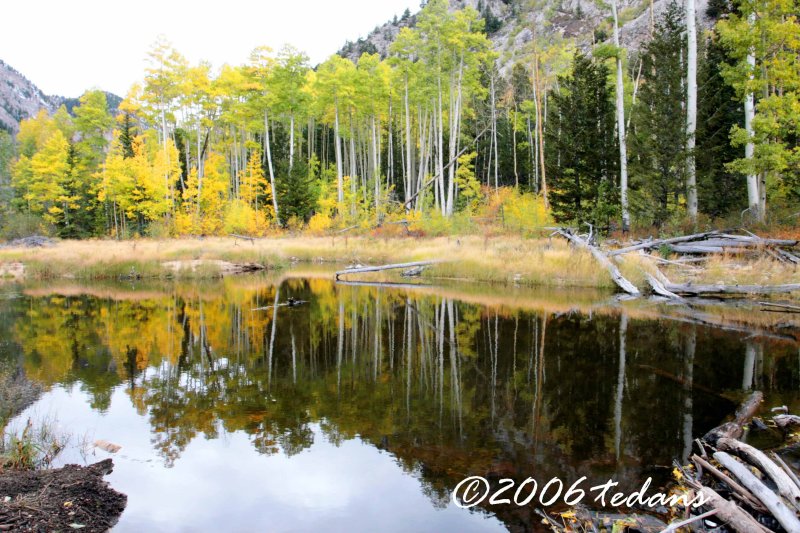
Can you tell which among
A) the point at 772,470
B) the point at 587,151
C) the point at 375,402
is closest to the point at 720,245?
the point at 587,151

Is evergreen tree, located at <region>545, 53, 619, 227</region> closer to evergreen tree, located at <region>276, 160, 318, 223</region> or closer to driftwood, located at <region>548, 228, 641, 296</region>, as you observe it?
driftwood, located at <region>548, 228, 641, 296</region>

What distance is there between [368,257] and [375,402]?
801 inches

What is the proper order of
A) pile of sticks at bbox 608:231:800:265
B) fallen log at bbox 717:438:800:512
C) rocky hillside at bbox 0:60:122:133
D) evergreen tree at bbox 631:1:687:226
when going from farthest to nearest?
1. rocky hillside at bbox 0:60:122:133
2. evergreen tree at bbox 631:1:687:226
3. pile of sticks at bbox 608:231:800:265
4. fallen log at bbox 717:438:800:512

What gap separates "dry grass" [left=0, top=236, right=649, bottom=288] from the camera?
61.9 feet

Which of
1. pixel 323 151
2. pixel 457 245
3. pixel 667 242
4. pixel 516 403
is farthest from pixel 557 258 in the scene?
pixel 323 151

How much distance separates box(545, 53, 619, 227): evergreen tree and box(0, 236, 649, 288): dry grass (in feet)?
8.73

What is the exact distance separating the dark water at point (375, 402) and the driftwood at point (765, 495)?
1.11m

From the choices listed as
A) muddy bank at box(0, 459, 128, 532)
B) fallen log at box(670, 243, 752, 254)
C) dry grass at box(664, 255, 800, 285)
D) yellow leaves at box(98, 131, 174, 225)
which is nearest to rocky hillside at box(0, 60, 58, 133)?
yellow leaves at box(98, 131, 174, 225)

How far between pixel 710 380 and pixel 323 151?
48712mm

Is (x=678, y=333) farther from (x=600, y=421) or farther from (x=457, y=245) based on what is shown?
(x=457, y=245)

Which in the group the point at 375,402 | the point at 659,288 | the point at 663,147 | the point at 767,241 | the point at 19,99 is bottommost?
the point at 375,402

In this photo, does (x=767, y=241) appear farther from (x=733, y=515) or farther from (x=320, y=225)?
(x=320, y=225)

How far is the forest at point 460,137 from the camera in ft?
61.7

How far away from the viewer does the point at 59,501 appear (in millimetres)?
4320
